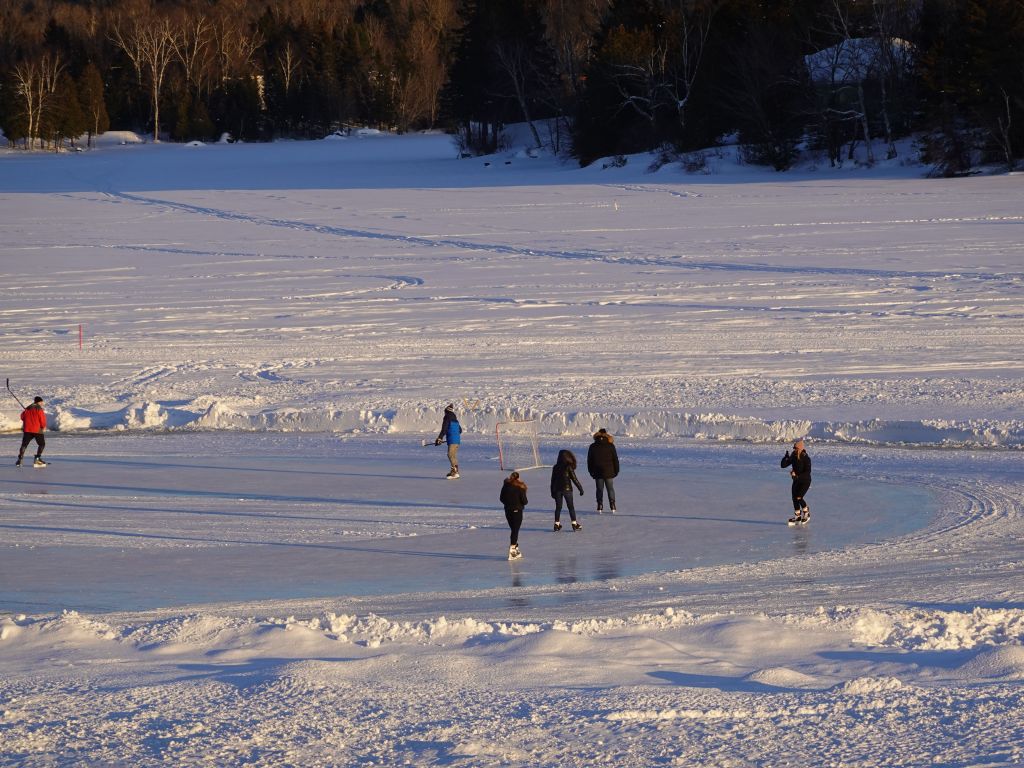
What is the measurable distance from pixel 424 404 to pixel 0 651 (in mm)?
12605

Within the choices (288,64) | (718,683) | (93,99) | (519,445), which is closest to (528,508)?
(519,445)

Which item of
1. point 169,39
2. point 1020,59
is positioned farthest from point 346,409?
point 169,39

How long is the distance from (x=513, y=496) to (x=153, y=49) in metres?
122

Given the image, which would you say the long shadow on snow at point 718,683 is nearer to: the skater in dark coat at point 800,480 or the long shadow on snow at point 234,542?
the long shadow on snow at point 234,542

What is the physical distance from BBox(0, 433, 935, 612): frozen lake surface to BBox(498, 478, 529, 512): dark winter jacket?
2.02 ft

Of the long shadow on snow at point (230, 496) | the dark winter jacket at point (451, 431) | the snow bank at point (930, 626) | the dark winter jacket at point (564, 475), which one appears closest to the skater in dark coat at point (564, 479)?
the dark winter jacket at point (564, 475)

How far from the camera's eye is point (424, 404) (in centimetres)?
2172

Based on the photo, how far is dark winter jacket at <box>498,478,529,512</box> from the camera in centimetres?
1281

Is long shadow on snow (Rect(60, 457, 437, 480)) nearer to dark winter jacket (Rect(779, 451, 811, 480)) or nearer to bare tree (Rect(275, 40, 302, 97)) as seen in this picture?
dark winter jacket (Rect(779, 451, 811, 480))

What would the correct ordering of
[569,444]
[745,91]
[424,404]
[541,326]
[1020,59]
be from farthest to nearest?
[745,91], [1020,59], [541,326], [424,404], [569,444]

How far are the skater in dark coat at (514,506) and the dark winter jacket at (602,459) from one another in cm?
185

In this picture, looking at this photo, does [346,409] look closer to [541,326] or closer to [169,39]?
[541,326]

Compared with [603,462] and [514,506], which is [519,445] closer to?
[603,462]

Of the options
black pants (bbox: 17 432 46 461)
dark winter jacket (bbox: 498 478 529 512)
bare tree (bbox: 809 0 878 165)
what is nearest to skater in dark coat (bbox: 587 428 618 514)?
dark winter jacket (bbox: 498 478 529 512)
